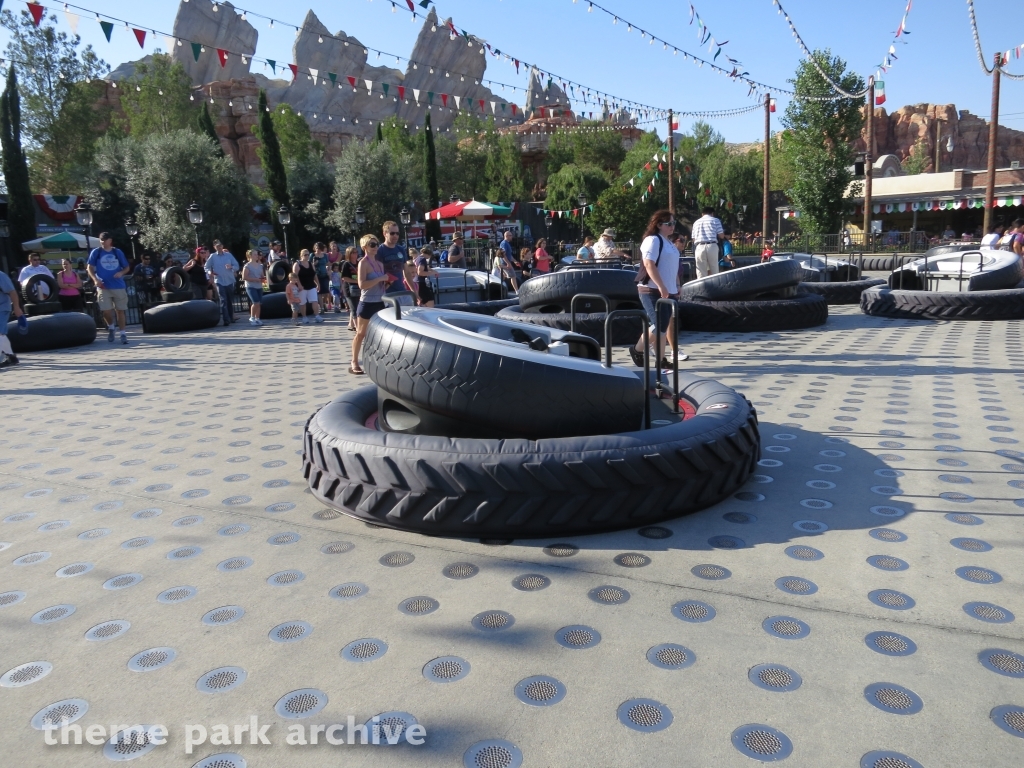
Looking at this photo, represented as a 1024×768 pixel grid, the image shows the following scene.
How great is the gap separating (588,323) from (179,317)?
28.4ft

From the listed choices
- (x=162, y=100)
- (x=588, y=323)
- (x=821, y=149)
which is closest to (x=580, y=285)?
(x=588, y=323)

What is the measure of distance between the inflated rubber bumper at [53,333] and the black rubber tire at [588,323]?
23.9 feet

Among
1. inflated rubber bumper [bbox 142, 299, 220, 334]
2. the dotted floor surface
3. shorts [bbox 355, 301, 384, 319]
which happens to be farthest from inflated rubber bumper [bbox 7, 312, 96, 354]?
the dotted floor surface

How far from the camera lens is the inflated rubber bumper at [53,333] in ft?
36.5

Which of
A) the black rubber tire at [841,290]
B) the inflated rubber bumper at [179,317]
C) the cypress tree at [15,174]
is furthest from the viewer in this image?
the cypress tree at [15,174]

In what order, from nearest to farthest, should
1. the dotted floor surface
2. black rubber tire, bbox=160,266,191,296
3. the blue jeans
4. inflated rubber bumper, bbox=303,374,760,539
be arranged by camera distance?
the dotted floor surface → inflated rubber bumper, bbox=303,374,760,539 → the blue jeans → black rubber tire, bbox=160,266,191,296

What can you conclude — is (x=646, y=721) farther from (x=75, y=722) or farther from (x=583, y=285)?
(x=583, y=285)

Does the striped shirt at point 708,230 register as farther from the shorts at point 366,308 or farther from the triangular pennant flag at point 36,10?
the triangular pennant flag at point 36,10

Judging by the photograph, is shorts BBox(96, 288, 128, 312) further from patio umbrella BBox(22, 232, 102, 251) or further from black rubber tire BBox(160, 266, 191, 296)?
patio umbrella BBox(22, 232, 102, 251)

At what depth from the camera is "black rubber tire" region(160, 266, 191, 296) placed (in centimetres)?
1499

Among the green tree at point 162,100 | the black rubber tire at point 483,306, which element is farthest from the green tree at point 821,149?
the green tree at point 162,100

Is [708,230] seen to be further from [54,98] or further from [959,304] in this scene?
[54,98]

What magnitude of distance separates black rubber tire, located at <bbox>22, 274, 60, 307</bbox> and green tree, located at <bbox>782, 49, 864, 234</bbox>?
33822mm

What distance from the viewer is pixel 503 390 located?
351cm
